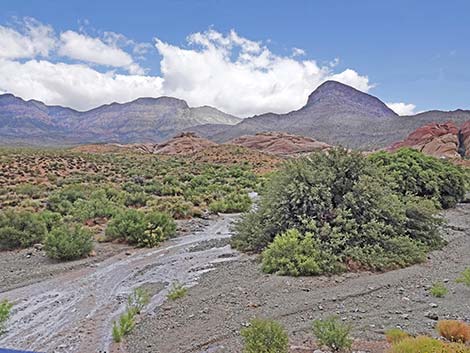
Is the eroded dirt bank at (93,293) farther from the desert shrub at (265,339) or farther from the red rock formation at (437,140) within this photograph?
the red rock formation at (437,140)

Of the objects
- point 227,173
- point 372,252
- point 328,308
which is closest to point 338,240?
point 372,252

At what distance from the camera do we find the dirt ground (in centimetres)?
795

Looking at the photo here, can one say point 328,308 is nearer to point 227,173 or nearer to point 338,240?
point 338,240

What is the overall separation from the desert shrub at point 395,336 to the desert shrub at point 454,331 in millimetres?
590

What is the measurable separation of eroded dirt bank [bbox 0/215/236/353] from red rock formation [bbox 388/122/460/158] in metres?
61.6

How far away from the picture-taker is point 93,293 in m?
11.6

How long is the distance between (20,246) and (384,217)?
476 inches

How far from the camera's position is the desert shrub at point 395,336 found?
7.14 metres

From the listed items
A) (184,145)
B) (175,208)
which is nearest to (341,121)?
(184,145)

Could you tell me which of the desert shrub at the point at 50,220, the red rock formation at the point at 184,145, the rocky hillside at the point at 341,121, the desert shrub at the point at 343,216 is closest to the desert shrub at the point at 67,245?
the desert shrub at the point at 50,220

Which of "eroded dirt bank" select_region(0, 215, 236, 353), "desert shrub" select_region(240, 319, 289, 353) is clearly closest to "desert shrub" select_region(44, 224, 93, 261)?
"eroded dirt bank" select_region(0, 215, 236, 353)

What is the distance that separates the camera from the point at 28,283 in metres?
12.4

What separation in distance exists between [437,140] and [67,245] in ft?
236

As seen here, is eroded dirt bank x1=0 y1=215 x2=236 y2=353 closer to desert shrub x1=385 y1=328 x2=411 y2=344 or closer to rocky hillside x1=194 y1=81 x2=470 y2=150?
desert shrub x1=385 y1=328 x2=411 y2=344
